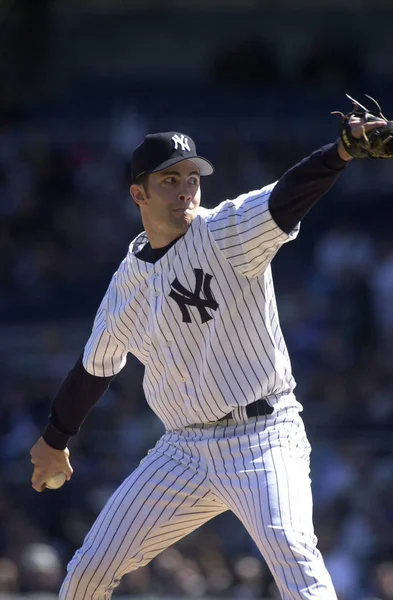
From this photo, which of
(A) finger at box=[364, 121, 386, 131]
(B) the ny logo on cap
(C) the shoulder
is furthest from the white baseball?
(A) finger at box=[364, 121, 386, 131]

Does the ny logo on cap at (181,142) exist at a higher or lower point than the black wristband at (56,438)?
higher

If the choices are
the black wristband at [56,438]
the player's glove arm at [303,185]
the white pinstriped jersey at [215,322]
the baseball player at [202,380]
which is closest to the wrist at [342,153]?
the player's glove arm at [303,185]

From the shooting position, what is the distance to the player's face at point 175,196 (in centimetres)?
386

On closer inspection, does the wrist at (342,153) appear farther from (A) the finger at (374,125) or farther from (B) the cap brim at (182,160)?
(B) the cap brim at (182,160)

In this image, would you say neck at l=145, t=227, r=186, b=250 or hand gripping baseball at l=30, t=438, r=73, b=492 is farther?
hand gripping baseball at l=30, t=438, r=73, b=492

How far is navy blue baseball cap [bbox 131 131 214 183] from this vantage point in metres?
3.85

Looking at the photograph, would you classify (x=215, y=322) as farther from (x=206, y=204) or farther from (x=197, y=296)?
(x=206, y=204)

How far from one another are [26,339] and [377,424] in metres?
3.13

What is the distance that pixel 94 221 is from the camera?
1036 centimetres

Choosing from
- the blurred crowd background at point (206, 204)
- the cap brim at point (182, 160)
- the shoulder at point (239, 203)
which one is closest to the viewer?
the shoulder at point (239, 203)

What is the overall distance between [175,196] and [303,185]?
0.63m

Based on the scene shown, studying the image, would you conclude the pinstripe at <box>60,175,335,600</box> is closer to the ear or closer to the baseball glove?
the ear

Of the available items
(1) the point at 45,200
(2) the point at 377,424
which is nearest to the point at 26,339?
(1) the point at 45,200

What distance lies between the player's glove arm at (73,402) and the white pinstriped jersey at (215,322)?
39 centimetres
